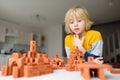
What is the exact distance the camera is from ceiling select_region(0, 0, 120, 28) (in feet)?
8.73

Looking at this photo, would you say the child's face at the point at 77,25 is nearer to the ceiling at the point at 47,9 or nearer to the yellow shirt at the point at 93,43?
Answer: the yellow shirt at the point at 93,43

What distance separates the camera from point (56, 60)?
0.69 m

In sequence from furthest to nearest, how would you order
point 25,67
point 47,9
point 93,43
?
point 47,9 → point 93,43 → point 25,67

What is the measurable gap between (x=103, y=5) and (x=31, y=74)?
273cm

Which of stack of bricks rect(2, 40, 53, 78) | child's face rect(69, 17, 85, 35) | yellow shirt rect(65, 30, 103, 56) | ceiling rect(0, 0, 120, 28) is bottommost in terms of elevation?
stack of bricks rect(2, 40, 53, 78)

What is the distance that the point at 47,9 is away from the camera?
3.01m

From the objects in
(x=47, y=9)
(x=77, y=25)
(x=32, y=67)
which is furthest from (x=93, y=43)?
(x=47, y=9)

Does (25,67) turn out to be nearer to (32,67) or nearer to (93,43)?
(32,67)

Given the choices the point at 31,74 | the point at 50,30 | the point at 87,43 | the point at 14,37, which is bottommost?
the point at 31,74

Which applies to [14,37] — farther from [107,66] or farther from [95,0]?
[107,66]

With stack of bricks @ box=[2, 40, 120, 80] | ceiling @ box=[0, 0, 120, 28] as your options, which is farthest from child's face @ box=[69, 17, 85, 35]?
ceiling @ box=[0, 0, 120, 28]

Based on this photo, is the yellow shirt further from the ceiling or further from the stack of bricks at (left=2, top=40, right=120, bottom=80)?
the ceiling

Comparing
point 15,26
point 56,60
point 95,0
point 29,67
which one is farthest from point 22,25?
point 29,67

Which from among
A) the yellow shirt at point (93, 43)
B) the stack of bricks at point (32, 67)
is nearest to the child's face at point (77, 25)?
→ the yellow shirt at point (93, 43)
